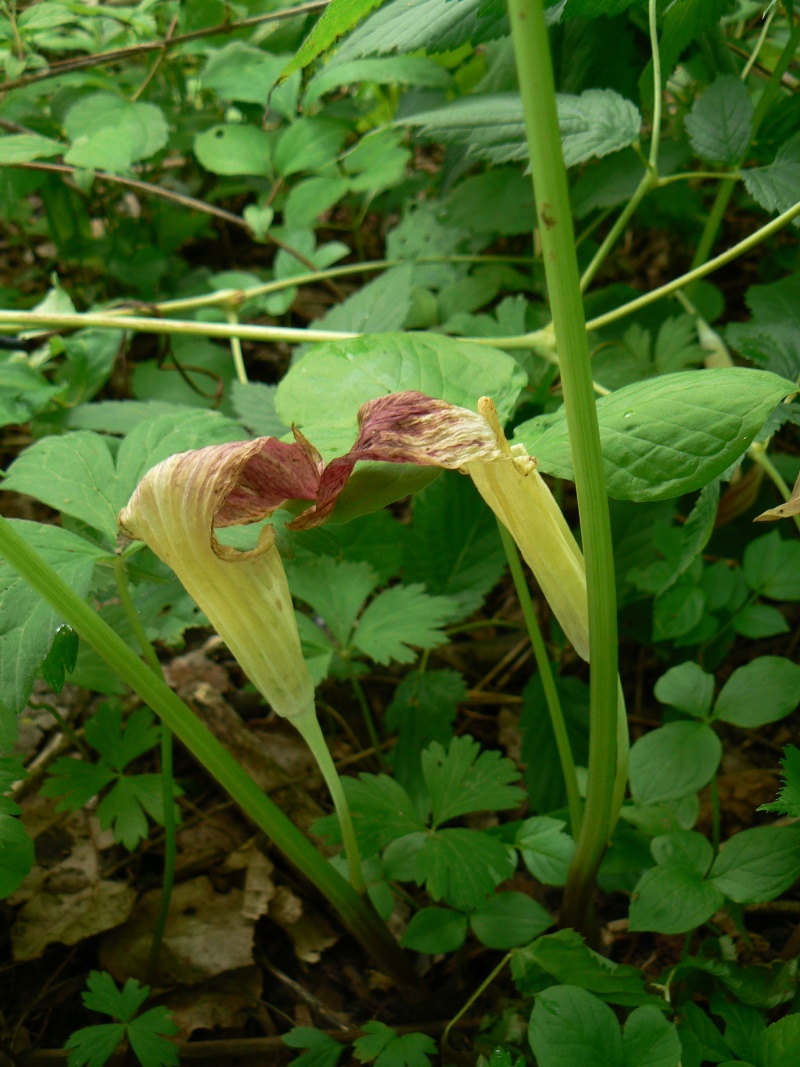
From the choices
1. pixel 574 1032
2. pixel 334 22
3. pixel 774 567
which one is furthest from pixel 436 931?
pixel 334 22

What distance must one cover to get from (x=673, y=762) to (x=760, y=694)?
0.16 meters

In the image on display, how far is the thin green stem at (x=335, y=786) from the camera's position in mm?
962

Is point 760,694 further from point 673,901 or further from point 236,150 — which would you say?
point 236,150

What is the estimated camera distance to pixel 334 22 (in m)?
0.80

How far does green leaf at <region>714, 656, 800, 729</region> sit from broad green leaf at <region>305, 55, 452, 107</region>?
149 cm

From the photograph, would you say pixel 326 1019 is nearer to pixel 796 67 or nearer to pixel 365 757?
pixel 365 757

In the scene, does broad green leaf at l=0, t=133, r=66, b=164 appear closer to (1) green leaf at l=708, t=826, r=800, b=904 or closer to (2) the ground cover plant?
(2) the ground cover plant

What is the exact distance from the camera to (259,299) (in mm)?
1902

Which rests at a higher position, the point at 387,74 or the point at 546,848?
the point at 387,74

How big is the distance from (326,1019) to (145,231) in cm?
209

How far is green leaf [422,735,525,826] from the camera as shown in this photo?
1.10 meters

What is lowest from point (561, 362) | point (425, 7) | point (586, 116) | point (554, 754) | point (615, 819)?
point (554, 754)

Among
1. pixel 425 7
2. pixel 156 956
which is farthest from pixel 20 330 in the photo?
pixel 156 956

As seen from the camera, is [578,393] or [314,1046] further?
[314,1046]
